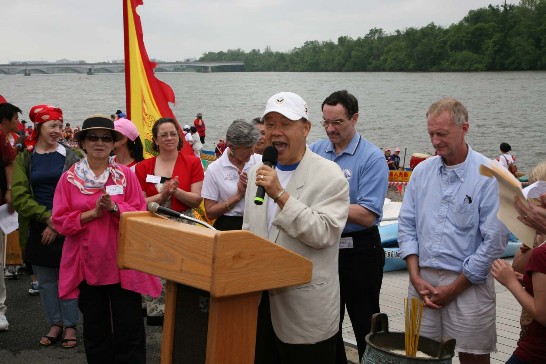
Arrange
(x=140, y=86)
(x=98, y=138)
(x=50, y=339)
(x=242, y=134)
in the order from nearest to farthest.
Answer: (x=98, y=138)
(x=242, y=134)
(x=50, y=339)
(x=140, y=86)

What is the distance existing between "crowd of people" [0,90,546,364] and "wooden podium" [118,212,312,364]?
0.28 meters

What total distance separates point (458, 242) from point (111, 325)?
2483 mm

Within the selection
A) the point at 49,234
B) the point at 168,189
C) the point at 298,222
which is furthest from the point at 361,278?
the point at 49,234

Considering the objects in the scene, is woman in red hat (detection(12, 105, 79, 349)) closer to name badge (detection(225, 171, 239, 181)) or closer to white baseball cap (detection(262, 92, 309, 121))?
name badge (detection(225, 171, 239, 181))

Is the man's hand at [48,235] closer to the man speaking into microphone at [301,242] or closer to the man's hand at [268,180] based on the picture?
the man speaking into microphone at [301,242]

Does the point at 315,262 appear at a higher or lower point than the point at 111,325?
higher

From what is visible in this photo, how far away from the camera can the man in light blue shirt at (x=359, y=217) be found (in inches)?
199

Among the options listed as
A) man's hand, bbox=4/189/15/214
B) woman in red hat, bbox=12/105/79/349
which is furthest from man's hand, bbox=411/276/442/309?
man's hand, bbox=4/189/15/214

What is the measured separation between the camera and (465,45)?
342ft

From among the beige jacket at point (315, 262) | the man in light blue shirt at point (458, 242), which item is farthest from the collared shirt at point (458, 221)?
the beige jacket at point (315, 262)

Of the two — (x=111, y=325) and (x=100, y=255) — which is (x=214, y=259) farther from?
(x=111, y=325)

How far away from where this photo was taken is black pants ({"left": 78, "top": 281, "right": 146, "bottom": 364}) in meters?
5.20

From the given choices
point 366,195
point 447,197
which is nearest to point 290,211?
point 447,197

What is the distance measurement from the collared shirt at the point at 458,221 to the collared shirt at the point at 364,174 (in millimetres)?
486
